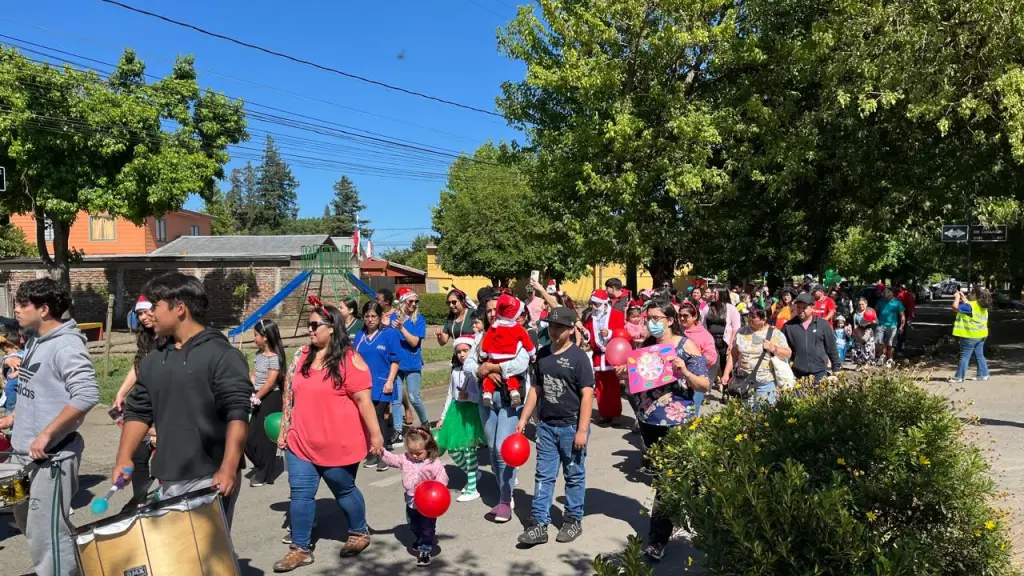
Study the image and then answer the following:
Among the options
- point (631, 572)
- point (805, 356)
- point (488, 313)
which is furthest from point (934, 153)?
point (631, 572)

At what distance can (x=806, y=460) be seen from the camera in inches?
150

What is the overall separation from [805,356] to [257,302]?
26.7 metres

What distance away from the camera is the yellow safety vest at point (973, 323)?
1277 cm

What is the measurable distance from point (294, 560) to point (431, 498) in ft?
3.38

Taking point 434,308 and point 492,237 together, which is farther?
point 492,237

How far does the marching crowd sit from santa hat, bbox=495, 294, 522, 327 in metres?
0.01

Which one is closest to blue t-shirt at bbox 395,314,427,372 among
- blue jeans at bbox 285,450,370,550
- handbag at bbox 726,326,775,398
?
blue jeans at bbox 285,450,370,550

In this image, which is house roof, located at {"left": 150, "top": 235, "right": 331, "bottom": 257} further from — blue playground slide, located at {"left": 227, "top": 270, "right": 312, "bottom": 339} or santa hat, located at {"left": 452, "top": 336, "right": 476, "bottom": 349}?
santa hat, located at {"left": 452, "top": 336, "right": 476, "bottom": 349}

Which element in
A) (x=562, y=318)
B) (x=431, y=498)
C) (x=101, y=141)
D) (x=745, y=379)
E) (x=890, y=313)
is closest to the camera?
(x=431, y=498)

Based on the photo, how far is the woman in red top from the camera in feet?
16.2

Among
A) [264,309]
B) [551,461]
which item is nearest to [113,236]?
[264,309]

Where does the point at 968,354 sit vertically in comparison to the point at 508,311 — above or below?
below

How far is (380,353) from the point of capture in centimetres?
794

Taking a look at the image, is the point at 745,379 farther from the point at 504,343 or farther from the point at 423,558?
the point at 423,558
